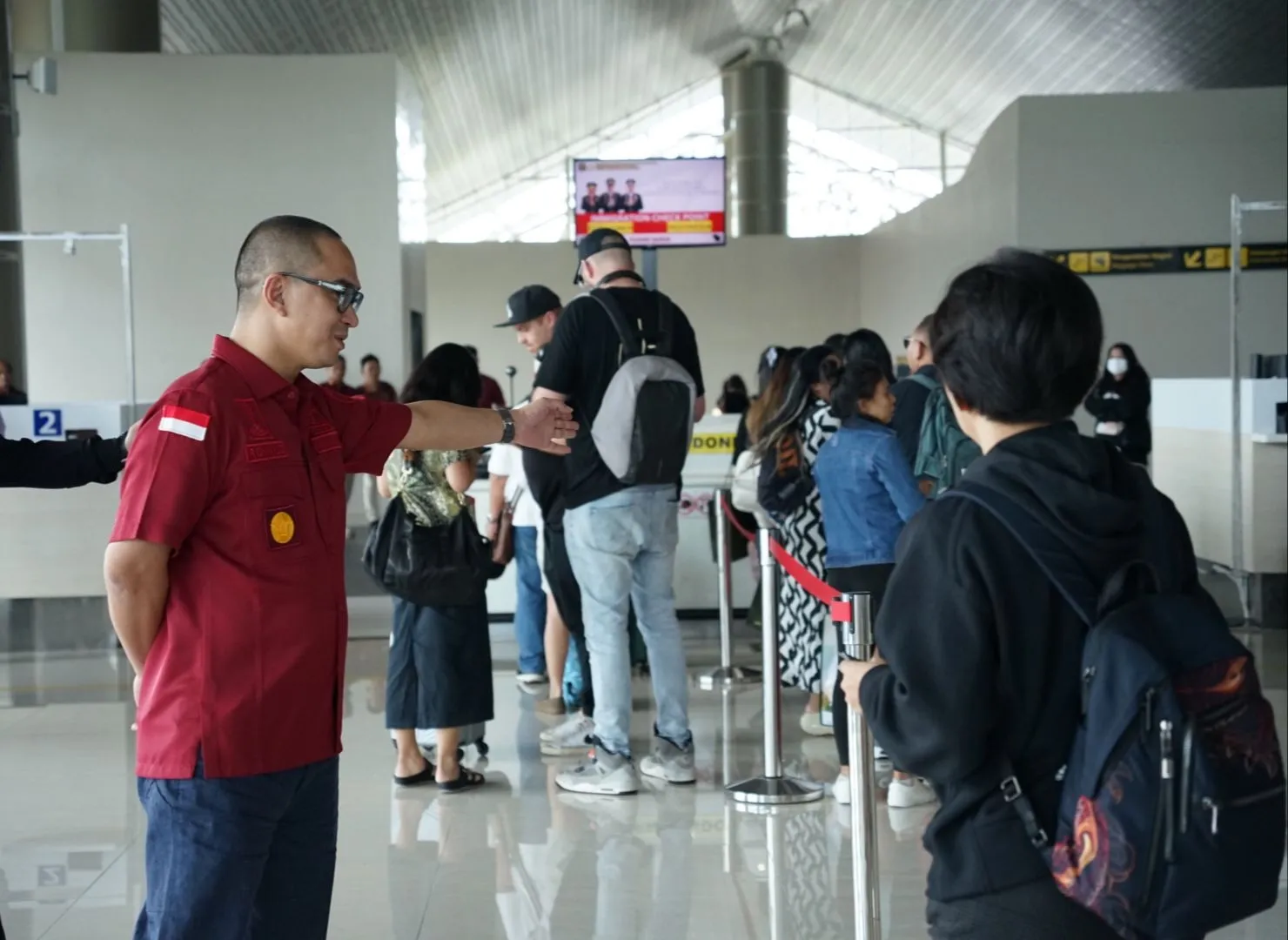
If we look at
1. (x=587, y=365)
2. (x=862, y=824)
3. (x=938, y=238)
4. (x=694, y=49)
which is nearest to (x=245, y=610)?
(x=862, y=824)

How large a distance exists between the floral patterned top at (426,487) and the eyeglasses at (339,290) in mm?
2390

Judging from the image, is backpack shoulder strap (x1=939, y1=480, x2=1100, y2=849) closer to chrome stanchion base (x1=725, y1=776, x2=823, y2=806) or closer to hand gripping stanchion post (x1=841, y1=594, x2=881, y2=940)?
hand gripping stanchion post (x1=841, y1=594, x2=881, y2=940)

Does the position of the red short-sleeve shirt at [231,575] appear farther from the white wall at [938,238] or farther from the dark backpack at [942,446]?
the white wall at [938,238]

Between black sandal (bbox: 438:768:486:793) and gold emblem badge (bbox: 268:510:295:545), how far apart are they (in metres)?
2.88

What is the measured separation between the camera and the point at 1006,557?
1.64 metres

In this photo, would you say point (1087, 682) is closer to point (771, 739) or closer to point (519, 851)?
point (519, 851)

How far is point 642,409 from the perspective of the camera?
4.64 metres

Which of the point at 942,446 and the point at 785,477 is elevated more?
the point at 942,446

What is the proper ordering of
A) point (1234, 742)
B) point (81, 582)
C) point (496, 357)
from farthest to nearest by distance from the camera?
1. point (496, 357)
2. point (81, 582)
3. point (1234, 742)

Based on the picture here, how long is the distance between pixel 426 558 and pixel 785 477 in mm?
1314

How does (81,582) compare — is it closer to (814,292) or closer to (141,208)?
(141,208)

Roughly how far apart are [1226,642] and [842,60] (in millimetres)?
24662

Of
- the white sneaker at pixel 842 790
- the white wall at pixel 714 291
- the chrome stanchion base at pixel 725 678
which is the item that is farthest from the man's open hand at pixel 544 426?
the white wall at pixel 714 291

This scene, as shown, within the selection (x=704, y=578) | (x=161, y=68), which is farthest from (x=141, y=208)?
(x=704, y=578)
